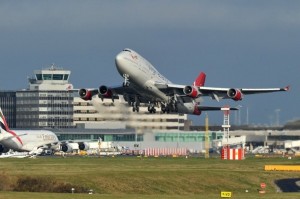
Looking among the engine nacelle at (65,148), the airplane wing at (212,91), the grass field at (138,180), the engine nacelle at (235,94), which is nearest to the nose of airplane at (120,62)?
the airplane wing at (212,91)

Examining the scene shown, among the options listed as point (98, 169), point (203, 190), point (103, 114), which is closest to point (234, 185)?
point (203, 190)

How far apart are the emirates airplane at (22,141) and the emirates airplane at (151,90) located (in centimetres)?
5152

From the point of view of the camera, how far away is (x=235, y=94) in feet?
402

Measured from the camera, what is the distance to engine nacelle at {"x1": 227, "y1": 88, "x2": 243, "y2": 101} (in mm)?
122312

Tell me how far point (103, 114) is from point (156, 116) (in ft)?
39.2

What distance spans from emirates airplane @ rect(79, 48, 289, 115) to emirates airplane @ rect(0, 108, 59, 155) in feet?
169

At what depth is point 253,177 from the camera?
4471 inches

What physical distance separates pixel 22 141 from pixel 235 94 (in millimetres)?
68091

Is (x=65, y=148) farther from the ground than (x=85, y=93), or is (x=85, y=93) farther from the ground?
(x=85, y=93)

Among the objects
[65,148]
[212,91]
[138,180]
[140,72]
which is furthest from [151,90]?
[65,148]

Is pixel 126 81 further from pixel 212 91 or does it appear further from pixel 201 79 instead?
pixel 201 79

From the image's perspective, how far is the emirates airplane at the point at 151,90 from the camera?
11819 cm

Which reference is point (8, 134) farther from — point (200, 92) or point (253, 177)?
point (253, 177)

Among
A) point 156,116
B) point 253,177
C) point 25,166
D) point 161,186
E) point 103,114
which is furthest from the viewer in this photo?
point 156,116
